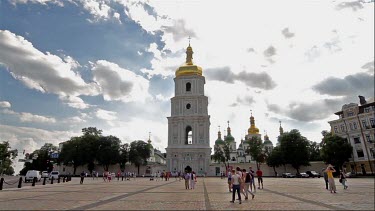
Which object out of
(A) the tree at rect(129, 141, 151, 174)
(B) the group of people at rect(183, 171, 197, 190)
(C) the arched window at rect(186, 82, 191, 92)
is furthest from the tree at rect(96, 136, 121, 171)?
(B) the group of people at rect(183, 171, 197, 190)

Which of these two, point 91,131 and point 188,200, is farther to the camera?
point 91,131

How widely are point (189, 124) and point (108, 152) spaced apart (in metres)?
21.7

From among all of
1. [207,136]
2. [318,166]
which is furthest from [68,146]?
[318,166]

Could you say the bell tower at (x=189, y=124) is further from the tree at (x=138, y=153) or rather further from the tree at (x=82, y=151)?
the tree at (x=82, y=151)

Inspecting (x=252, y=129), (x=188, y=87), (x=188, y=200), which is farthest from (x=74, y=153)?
(x=252, y=129)

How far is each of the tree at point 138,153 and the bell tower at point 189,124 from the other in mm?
7098

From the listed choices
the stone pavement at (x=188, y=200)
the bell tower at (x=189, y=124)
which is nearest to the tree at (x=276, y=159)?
the bell tower at (x=189, y=124)

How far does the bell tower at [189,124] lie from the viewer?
67625 mm

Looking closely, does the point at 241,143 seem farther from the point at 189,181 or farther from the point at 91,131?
the point at 189,181

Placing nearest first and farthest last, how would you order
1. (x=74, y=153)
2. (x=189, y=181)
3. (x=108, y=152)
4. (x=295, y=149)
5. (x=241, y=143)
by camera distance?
(x=189, y=181) → (x=295, y=149) → (x=108, y=152) → (x=74, y=153) → (x=241, y=143)

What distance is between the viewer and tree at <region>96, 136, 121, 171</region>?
6894cm

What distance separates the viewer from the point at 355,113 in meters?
57.0

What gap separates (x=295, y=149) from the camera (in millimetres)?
63688

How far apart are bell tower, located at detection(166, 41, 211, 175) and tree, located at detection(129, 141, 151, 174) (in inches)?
279
